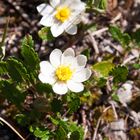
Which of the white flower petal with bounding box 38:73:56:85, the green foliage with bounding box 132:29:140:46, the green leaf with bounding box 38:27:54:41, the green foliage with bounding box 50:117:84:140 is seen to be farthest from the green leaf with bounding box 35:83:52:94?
the green foliage with bounding box 132:29:140:46

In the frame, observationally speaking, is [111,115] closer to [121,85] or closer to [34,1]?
[121,85]

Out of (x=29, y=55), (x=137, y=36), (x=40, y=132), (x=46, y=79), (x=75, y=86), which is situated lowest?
(x=137, y=36)

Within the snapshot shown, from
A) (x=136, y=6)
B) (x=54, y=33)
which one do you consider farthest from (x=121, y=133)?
(x=136, y=6)

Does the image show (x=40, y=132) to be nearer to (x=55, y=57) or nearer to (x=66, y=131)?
(x=66, y=131)

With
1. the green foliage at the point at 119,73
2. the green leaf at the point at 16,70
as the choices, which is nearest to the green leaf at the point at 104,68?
→ the green foliage at the point at 119,73

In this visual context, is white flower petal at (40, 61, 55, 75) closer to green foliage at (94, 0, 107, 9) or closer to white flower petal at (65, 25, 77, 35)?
white flower petal at (65, 25, 77, 35)

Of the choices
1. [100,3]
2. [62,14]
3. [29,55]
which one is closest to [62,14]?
[62,14]
